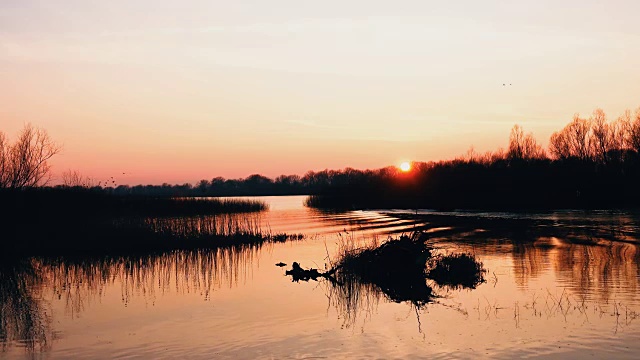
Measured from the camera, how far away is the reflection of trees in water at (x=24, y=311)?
12.3 meters

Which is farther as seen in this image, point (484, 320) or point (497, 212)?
point (497, 212)

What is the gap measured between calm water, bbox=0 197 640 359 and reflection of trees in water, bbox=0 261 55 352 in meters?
0.06

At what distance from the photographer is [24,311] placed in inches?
610

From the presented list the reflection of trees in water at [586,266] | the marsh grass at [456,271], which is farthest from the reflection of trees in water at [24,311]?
the reflection of trees in water at [586,266]

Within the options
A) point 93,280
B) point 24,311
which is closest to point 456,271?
point 93,280

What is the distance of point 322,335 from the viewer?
40.6ft

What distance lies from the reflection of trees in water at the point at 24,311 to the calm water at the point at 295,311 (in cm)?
6

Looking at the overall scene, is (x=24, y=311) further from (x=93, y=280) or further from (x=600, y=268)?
(x=600, y=268)

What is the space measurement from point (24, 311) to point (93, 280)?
515cm

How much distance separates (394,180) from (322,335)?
7868cm

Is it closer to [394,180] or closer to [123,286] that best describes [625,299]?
[123,286]

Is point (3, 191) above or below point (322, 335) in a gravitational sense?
above

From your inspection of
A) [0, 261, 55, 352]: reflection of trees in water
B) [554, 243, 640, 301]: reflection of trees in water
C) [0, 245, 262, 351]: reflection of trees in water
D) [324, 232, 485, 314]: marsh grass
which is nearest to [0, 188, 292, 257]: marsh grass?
[0, 245, 262, 351]: reflection of trees in water

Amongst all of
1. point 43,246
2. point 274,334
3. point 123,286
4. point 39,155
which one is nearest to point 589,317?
point 274,334
